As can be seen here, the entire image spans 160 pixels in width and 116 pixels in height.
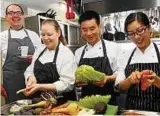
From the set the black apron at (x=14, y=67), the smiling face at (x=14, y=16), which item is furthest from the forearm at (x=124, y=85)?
the smiling face at (x=14, y=16)

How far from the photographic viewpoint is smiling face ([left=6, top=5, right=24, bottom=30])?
1.09 meters

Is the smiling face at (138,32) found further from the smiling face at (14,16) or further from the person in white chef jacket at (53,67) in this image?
the smiling face at (14,16)

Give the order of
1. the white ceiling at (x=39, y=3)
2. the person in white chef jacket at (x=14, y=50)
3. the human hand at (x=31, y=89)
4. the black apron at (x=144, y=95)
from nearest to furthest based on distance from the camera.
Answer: the human hand at (x=31, y=89) → the black apron at (x=144, y=95) → the person in white chef jacket at (x=14, y=50) → the white ceiling at (x=39, y=3)

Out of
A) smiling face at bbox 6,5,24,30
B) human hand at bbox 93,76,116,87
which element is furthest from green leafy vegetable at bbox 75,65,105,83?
smiling face at bbox 6,5,24,30

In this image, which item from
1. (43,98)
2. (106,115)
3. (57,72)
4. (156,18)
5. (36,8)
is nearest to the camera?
(106,115)

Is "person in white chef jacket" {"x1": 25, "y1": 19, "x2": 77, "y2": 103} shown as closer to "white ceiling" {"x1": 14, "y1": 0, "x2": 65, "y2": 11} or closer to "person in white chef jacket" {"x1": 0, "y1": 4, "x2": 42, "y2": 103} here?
"person in white chef jacket" {"x1": 0, "y1": 4, "x2": 42, "y2": 103}

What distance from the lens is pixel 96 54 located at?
1106 mm

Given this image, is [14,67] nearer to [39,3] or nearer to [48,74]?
[48,74]

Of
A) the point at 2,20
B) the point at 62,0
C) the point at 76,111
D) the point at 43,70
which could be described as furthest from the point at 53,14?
the point at 76,111

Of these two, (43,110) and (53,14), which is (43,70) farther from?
(53,14)

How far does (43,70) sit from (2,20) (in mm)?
314

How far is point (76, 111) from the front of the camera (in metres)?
0.74

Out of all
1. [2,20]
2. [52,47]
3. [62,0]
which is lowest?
[52,47]

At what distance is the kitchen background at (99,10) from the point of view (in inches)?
49.8
